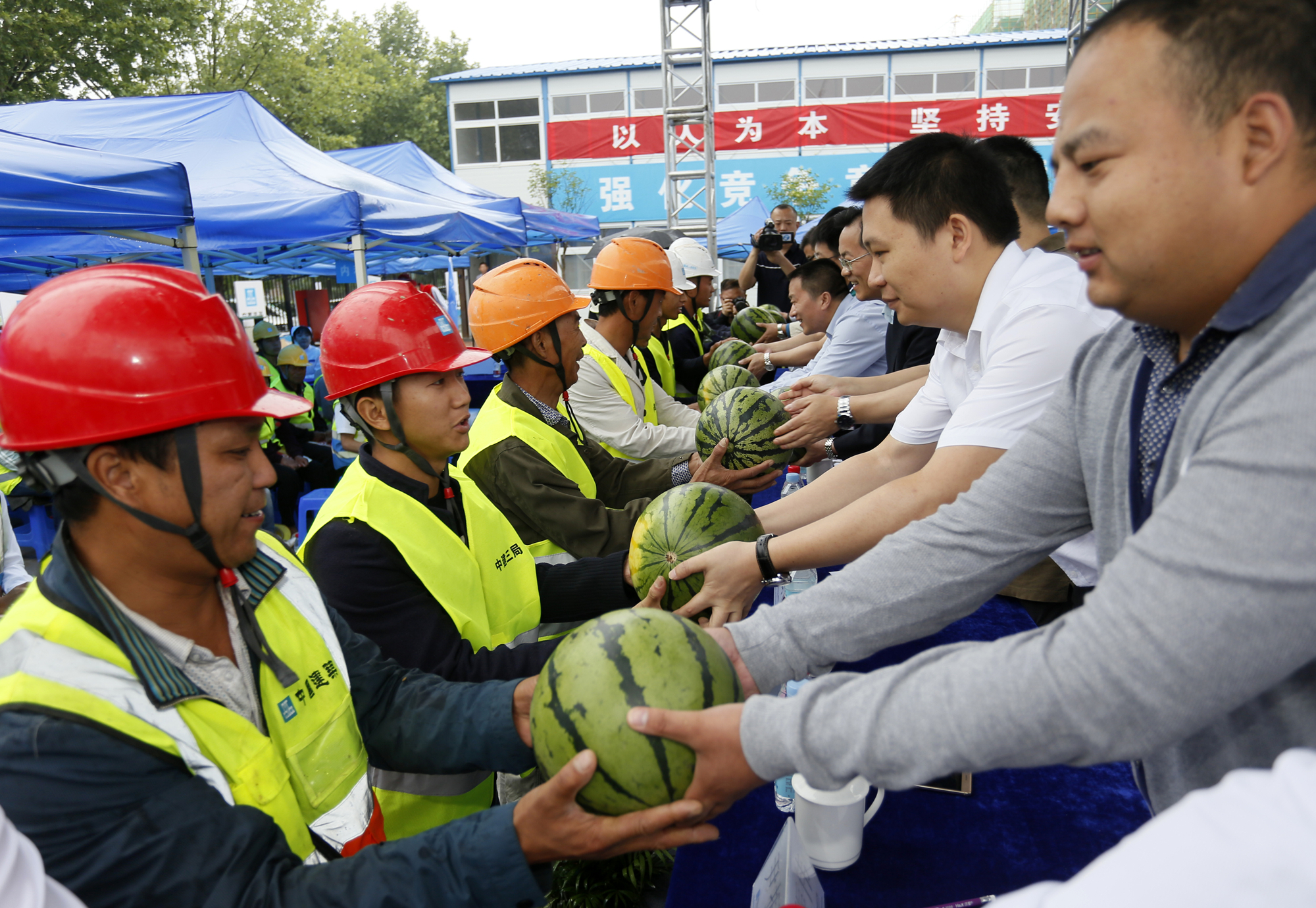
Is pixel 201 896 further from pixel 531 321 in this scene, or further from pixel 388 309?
pixel 531 321

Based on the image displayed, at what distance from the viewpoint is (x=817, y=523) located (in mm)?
2662

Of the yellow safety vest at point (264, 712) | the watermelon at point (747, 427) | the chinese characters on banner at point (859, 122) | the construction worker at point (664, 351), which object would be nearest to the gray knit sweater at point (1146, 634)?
the yellow safety vest at point (264, 712)

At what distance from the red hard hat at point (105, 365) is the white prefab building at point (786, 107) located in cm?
2544

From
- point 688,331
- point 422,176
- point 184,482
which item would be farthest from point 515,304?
point 422,176

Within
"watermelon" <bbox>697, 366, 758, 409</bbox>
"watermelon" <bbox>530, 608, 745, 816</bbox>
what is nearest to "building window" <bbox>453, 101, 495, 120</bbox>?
"watermelon" <bbox>697, 366, 758, 409</bbox>

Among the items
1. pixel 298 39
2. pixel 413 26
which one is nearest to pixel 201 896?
pixel 298 39

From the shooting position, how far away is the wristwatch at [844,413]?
435 centimetres

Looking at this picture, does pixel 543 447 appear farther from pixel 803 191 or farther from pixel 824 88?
pixel 824 88

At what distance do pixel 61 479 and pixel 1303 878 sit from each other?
197 centimetres

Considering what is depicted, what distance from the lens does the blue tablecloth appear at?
1.72m

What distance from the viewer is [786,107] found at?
27.3m

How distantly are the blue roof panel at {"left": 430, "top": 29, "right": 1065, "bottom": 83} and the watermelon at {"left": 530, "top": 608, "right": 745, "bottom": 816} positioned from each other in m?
28.6

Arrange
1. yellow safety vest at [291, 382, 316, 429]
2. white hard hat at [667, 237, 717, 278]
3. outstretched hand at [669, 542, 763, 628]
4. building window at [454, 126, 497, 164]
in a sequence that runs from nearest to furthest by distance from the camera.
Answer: outstretched hand at [669, 542, 763, 628] < yellow safety vest at [291, 382, 316, 429] < white hard hat at [667, 237, 717, 278] < building window at [454, 126, 497, 164]

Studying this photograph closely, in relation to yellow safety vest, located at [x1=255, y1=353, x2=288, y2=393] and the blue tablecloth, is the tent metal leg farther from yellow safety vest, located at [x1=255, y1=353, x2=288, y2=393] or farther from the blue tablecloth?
the blue tablecloth
